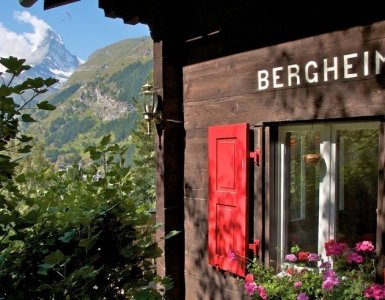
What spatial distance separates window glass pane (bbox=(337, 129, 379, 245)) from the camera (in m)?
3.63

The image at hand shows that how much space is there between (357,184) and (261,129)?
1080 mm

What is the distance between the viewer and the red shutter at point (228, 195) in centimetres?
434

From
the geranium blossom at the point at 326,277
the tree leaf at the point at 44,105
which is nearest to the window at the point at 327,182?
the geranium blossom at the point at 326,277

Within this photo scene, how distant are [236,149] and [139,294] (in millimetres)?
2861

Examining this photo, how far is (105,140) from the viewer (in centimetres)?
190

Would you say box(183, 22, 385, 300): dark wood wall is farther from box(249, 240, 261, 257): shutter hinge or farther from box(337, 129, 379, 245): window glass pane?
box(337, 129, 379, 245): window glass pane

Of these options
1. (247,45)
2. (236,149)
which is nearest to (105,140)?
(236,149)

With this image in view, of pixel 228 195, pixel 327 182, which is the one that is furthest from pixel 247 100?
pixel 327 182

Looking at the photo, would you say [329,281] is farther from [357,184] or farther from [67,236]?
[67,236]

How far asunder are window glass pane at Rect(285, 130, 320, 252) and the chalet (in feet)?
0.04

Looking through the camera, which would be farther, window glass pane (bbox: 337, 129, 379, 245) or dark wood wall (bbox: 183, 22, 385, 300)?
window glass pane (bbox: 337, 129, 379, 245)

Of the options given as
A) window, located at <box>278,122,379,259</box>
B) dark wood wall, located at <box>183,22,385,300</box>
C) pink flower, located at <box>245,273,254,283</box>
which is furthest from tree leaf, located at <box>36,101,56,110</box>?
pink flower, located at <box>245,273,254,283</box>

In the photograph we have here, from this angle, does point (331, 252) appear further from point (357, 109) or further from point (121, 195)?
point (121, 195)

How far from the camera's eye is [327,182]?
3.84 m
